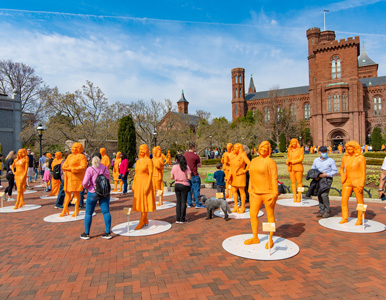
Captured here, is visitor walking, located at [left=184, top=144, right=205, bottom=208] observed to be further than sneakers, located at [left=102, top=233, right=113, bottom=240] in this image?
Yes

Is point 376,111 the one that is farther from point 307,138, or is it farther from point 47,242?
point 47,242

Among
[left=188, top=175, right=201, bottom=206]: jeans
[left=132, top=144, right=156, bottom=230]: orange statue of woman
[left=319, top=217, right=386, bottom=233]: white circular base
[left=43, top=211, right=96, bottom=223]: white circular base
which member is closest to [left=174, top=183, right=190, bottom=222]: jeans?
[left=132, top=144, right=156, bottom=230]: orange statue of woman

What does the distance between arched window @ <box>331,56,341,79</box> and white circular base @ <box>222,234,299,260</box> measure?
5227cm

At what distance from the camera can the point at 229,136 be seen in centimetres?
4175

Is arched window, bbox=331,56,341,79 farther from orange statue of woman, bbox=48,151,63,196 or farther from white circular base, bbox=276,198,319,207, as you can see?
orange statue of woman, bbox=48,151,63,196

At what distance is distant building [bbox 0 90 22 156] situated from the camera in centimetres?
2638

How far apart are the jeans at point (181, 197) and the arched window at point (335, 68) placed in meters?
52.0

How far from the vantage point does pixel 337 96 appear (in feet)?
154

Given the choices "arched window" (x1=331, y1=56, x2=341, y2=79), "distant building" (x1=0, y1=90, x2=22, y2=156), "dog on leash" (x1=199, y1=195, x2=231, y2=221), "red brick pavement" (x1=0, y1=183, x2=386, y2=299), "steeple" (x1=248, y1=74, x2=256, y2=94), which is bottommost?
"red brick pavement" (x1=0, y1=183, x2=386, y2=299)

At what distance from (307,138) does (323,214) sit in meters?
53.8

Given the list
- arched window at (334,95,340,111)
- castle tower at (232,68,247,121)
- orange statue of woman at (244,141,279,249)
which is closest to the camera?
orange statue of woman at (244,141,279,249)

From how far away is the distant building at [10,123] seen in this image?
2638 cm

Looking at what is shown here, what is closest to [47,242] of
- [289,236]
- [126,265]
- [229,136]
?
[126,265]

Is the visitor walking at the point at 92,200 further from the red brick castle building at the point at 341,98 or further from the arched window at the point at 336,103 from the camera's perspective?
the arched window at the point at 336,103
